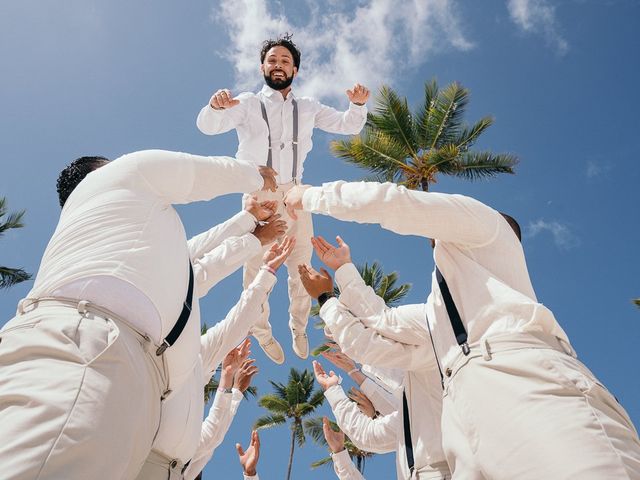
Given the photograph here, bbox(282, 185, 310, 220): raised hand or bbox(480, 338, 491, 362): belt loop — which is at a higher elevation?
bbox(282, 185, 310, 220): raised hand

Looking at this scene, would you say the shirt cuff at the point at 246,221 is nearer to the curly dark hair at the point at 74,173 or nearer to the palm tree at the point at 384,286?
the curly dark hair at the point at 74,173

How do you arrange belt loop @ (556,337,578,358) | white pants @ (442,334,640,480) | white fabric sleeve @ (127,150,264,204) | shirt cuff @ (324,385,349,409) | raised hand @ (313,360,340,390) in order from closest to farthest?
white pants @ (442,334,640,480)
belt loop @ (556,337,578,358)
white fabric sleeve @ (127,150,264,204)
shirt cuff @ (324,385,349,409)
raised hand @ (313,360,340,390)

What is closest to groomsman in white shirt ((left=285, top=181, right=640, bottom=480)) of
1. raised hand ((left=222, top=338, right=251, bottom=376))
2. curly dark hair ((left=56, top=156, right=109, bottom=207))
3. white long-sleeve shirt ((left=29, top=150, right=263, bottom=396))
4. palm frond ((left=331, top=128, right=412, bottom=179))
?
white long-sleeve shirt ((left=29, top=150, right=263, bottom=396))

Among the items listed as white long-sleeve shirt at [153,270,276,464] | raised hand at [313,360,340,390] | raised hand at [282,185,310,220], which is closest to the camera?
white long-sleeve shirt at [153,270,276,464]

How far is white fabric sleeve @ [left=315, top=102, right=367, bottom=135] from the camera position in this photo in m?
8.60

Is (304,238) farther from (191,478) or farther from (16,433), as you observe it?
(16,433)

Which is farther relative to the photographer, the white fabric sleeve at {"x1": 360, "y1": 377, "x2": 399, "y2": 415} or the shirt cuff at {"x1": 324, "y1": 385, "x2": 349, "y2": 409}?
the white fabric sleeve at {"x1": 360, "y1": 377, "x2": 399, "y2": 415}

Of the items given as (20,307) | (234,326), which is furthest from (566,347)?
(234,326)

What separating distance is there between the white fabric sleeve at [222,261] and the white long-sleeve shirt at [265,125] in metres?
2.93

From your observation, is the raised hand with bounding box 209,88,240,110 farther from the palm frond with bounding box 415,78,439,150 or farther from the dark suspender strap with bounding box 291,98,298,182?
the palm frond with bounding box 415,78,439,150

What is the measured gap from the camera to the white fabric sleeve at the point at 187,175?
3.01 meters

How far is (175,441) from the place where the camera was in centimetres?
340

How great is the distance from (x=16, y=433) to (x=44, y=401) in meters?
0.13

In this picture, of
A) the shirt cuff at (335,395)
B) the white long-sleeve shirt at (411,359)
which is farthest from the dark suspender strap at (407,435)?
the shirt cuff at (335,395)
